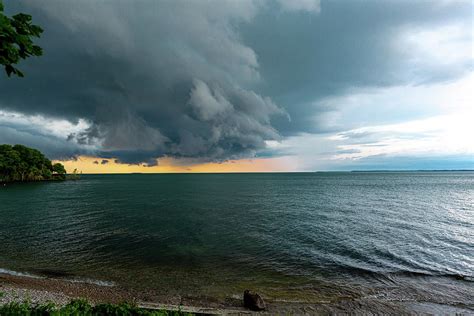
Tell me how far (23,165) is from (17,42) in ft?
572

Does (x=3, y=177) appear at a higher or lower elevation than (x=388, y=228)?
higher

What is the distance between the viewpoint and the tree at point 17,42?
5828mm

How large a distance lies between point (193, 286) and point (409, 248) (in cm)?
2601

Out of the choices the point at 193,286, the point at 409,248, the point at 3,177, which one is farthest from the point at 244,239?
the point at 3,177

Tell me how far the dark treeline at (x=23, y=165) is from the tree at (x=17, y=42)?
6166 inches

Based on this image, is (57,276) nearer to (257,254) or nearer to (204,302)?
(204,302)

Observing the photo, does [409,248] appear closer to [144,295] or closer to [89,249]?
[144,295]

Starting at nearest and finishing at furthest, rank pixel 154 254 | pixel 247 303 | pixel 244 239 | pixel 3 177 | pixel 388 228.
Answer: pixel 247 303 → pixel 154 254 → pixel 244 239 → pixel 388 228 → pixel 3 177

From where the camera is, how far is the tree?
583 cm

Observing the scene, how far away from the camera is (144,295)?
1744cm

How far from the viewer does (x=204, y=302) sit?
16.5 m

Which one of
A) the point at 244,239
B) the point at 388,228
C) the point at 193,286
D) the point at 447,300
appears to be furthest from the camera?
the point at 388,228

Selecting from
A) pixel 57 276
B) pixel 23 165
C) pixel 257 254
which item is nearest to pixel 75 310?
pixel 57 276

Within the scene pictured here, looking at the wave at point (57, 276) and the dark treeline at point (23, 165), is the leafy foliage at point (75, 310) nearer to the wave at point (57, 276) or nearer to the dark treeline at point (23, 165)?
the wave at point (57, 276)
